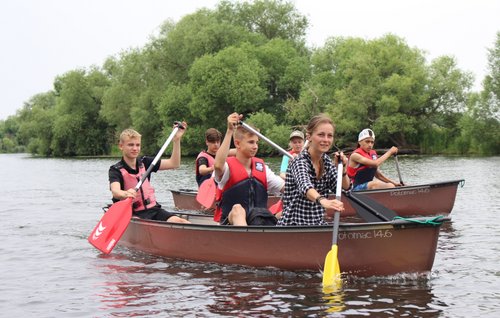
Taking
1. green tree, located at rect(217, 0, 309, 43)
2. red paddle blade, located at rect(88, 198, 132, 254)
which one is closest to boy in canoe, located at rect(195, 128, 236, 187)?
red paddle blade, located at rect(88, 198, 132, 254)

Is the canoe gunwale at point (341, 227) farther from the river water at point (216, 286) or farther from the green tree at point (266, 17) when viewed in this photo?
the green tree at point (266, 17)

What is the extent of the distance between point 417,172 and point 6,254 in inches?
723

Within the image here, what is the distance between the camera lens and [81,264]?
29.3 ft

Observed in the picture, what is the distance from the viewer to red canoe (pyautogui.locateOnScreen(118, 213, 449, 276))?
22.0 ft

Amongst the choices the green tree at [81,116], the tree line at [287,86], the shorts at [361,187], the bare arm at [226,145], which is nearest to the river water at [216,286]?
the bare arm at [226,145]

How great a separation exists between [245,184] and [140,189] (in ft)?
6.30

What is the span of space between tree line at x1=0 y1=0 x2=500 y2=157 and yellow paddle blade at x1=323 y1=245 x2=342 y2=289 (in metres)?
35.4

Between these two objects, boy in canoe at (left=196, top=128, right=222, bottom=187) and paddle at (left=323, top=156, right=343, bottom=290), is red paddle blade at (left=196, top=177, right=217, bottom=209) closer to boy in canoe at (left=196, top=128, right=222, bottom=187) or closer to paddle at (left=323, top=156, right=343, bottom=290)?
boy in canoe at (left=196, top=128, right=222, bottom=187)

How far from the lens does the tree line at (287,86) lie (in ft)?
141

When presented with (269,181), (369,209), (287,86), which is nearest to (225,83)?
(287,86)

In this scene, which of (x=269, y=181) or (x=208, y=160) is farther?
(x=208, y=160)

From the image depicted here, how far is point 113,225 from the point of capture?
29.0 ft

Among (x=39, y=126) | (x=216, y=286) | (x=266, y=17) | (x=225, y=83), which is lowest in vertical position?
(x=216, y=286)

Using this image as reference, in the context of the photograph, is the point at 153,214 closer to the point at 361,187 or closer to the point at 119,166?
the point at 119,166
